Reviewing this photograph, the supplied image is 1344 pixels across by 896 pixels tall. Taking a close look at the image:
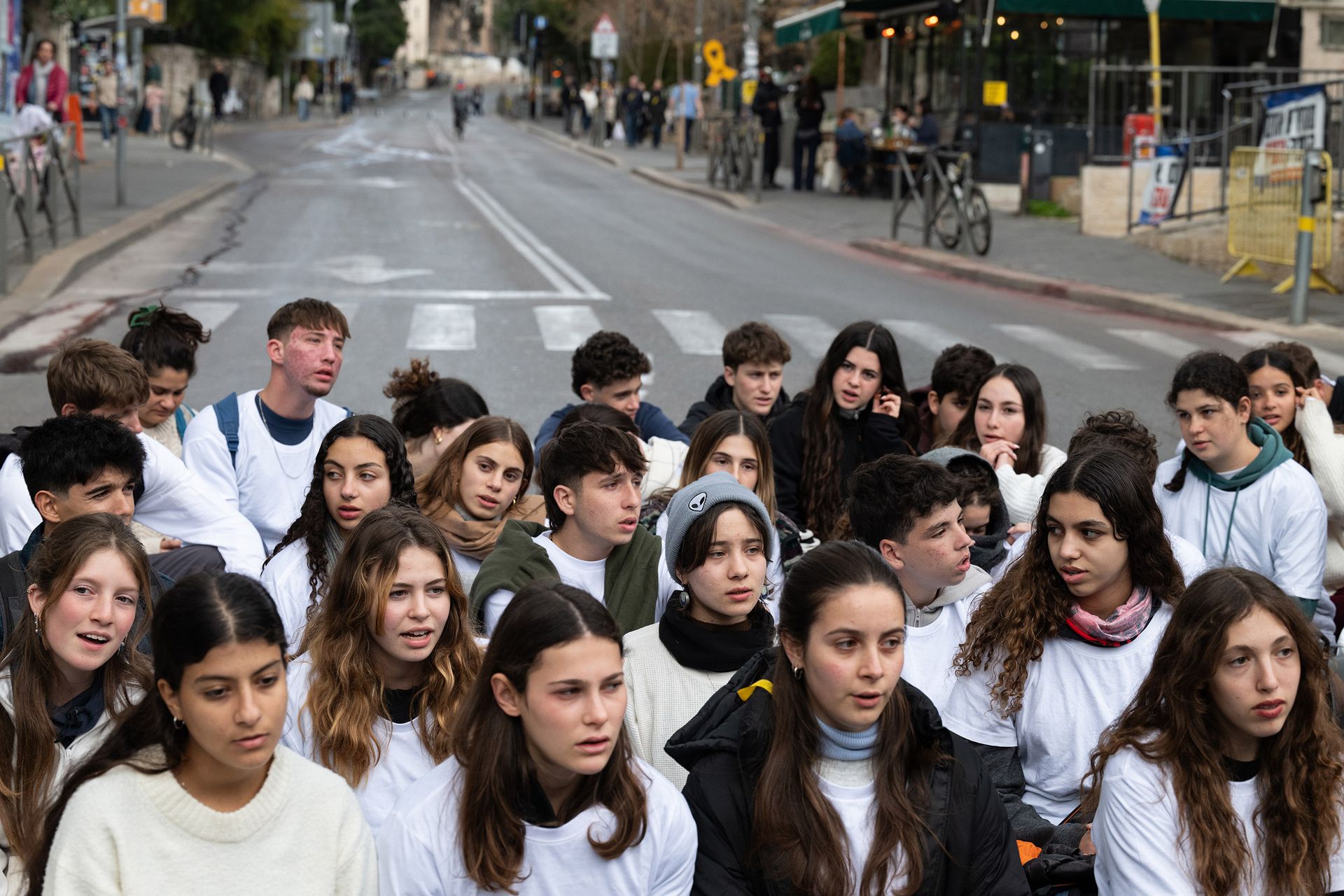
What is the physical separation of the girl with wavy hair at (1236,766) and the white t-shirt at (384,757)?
172 centimetres

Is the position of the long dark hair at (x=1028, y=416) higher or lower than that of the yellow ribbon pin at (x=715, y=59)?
lower

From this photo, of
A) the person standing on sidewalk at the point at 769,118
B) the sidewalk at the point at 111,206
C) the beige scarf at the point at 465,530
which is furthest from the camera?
the person standing on sidewalk at the point at 769,118

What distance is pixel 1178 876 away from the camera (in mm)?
3635

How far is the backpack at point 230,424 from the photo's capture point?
6.44m

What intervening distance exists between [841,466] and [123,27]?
72.7 ft

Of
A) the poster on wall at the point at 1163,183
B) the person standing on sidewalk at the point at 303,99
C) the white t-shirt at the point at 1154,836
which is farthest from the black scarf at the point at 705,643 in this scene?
the person standing on sidewalk at the point at 303,99

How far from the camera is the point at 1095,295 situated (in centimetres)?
1756

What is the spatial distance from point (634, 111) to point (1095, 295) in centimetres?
3621

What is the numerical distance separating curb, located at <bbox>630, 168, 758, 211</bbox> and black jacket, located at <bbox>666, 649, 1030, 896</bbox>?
26.3 meters

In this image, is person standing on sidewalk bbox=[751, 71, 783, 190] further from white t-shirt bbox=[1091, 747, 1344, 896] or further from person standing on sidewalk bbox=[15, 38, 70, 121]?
white t-shirt bbox=[1091, 747, 1344, 896]

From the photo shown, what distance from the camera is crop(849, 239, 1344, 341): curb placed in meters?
15.1

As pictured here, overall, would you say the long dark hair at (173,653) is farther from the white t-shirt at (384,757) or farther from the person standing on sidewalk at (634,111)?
the person standing on sidewalk at (634,111)

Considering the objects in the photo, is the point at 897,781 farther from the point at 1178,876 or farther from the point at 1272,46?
the point at 1272,46

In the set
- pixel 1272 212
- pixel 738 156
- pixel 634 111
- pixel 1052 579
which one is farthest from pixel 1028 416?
pixel 634 111
